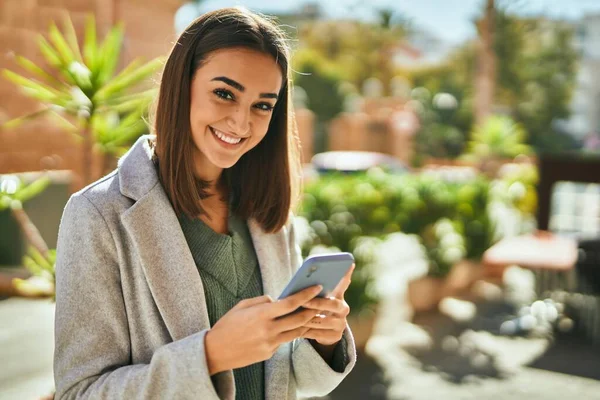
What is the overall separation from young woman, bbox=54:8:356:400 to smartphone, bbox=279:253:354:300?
23 millimetres

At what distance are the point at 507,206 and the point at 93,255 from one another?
10030 millimetres

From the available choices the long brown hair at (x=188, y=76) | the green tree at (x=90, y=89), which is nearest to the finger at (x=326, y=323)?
the long brown hair at (x=188, y=76)

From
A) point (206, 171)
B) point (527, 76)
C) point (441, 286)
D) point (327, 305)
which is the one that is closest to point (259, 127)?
point (206, 171)

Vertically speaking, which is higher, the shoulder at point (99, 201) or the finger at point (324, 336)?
the shoulder at point (99, 201)

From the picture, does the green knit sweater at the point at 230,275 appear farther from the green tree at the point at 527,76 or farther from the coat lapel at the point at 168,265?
the green tree at the point at 527,76

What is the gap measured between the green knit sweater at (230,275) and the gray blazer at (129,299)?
92mm

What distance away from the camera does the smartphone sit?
121 cm

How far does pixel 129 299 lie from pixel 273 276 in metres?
0.42

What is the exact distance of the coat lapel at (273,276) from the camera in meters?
1.57

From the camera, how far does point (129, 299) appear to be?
4.34 ft

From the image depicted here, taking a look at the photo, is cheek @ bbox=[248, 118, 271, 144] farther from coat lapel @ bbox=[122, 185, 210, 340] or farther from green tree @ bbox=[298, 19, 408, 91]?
green tree @ bbox=[298, 19, 408, 91]

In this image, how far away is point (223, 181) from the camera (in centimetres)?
171

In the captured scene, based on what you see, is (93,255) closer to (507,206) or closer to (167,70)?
(167,70)

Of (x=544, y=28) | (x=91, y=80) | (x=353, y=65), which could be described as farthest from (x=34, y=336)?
(x=544, y=28)
